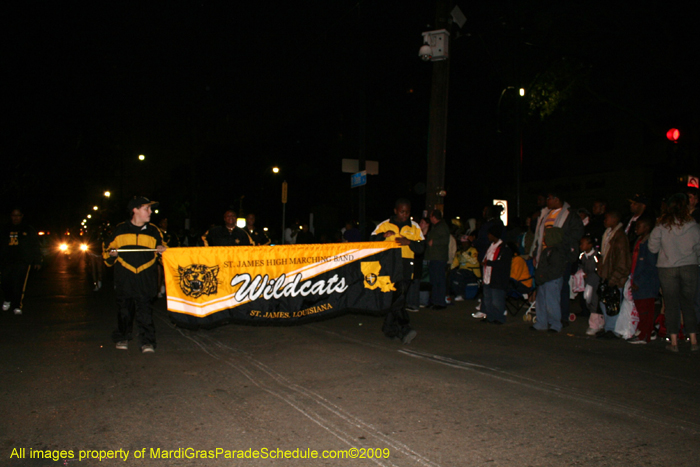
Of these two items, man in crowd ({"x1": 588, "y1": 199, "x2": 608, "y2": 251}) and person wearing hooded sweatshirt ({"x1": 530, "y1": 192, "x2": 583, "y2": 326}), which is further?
man in crowd ({"x1": 588, "y1": 199, "x2": 608, "y2": 251})

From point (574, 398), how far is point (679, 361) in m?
2.37

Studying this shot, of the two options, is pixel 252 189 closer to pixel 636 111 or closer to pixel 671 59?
pixel 636 111

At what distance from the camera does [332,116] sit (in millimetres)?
45656

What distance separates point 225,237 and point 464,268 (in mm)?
5529

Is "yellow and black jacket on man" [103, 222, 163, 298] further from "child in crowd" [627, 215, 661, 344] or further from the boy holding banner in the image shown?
"child in crowd" [627, 215, 661, 344]

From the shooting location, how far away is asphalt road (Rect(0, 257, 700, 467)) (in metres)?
3.77

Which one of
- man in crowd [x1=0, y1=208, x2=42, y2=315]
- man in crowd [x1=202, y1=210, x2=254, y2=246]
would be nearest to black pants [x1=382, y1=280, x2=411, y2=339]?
man in crowd [x1=202, y1=210, x2=254, y2=246]

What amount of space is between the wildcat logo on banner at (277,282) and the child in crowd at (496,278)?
240 centimetres

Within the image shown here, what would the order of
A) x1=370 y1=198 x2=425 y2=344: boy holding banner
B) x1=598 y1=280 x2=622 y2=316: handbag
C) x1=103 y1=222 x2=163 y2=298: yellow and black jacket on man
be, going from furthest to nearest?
x1=598 y1=280 x2=622 y2=316: handbag
x1=370 y1=198 x2=425 y2=344: boy holding banner
x1=103 y1=222 x2=163 y2=298: yellow and black jacket on man

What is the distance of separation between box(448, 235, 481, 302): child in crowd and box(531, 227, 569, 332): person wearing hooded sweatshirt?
10.7 feet

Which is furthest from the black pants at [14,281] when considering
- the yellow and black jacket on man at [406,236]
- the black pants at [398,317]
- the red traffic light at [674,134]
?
the red traffic light at [674,134]

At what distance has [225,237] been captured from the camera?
856cm

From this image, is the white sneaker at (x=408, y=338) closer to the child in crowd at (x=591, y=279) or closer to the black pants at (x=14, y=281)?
the child in crowd at (x=591, y=279)

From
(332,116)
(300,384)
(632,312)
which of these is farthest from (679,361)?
(332,116)
